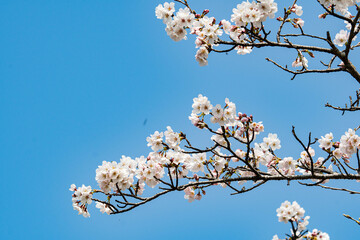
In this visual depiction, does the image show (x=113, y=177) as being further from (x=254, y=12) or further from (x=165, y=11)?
(x=254, y=12)

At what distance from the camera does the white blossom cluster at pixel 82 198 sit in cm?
477

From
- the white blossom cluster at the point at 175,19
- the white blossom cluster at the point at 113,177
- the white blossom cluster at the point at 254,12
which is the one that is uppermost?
the white blossom cluster at the point at 175,19

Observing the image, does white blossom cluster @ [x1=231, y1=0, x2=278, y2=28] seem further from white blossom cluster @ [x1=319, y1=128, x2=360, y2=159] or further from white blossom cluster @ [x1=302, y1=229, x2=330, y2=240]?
white blossom cluster @ [x1=302, y1=229, x2=330, y2=240]

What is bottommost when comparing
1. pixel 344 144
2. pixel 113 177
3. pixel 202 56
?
pixel 344 144

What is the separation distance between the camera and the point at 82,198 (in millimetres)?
4789

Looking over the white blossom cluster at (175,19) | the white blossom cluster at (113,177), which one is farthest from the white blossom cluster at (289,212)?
the white blossom cluster at (175,19)

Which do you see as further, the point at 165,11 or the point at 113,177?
the point at 165,11

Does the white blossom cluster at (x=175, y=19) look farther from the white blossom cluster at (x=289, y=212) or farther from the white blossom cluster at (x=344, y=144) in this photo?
the white blossom cluster at (x=289, y=212)

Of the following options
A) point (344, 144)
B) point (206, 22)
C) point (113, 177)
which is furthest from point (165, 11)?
point (344, 144)

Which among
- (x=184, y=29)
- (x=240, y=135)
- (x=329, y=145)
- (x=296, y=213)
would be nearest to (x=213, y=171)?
(x=240, y=135)

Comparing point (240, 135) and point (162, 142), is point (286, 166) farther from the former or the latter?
point (162, 142)

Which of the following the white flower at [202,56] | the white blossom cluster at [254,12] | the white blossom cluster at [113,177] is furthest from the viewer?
the white flower at [202,56]

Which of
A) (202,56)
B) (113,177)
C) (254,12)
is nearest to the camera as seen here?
(113,177)

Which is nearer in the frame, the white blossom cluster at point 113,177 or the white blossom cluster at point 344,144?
the white blossom cluster at point 113,177
